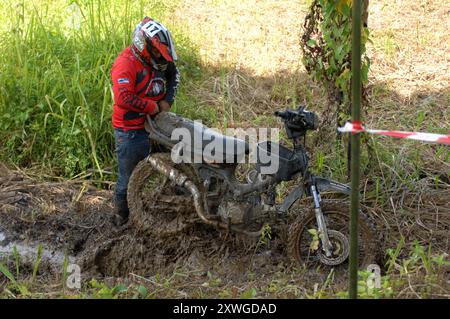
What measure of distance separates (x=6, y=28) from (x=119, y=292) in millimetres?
5128

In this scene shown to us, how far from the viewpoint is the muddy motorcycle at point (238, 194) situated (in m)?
4.71

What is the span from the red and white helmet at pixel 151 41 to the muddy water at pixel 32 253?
1.78 meters

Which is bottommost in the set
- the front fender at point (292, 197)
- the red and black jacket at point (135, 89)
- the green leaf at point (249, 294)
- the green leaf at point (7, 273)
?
the green leaf at point (7, 273)

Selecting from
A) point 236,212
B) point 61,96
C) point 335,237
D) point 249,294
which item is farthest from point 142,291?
point 61,96

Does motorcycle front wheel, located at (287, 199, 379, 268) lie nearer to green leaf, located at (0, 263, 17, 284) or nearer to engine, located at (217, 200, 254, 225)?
engine, located at (217, 200, 254, 225)

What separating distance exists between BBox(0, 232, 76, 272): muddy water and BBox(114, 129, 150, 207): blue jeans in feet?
2.29

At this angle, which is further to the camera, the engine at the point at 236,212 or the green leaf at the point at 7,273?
the engine at the point at 236,212

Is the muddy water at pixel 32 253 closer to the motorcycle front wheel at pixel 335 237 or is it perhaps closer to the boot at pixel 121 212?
the boot at pixel 121 212

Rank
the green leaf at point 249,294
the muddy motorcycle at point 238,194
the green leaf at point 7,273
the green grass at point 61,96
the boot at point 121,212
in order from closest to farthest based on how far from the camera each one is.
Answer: the green leaf at point 249,294 → the green leaf at point 7,273 → the muddy motorcycle at point 238,194 → the boot at point 121,212 → the green grass at point 61,96

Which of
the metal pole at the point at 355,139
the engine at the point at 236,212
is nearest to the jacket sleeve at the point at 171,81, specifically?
the engine at the point at 236,212

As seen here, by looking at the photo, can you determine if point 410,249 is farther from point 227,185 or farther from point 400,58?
point 400,58

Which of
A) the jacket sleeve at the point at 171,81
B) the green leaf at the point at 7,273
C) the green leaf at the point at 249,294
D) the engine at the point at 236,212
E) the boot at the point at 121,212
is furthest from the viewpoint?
the boot at the point at 121,212

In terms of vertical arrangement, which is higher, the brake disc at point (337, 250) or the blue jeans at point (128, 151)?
the blue jeans at point (128, 151)

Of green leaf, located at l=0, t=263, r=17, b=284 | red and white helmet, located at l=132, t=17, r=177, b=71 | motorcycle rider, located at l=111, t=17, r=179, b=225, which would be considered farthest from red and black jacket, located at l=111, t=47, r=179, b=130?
green leaf, located at l=0, t=263, r=17, b=284
